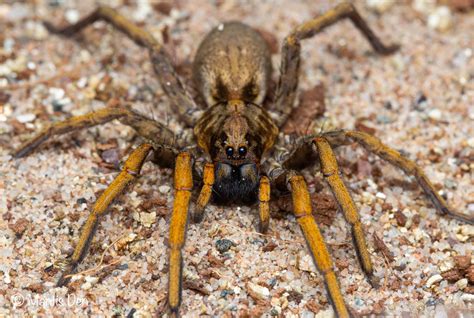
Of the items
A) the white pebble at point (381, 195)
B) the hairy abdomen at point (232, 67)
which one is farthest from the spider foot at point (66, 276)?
the white pebble at point (381, 195)

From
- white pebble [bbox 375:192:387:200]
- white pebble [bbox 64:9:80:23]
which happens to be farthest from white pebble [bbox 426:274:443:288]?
white pebble [bbox 64:9:80:23]

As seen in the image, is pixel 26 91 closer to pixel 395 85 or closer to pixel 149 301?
pixel 149 301

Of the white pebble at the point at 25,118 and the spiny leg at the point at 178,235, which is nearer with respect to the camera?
the spiny leg at the point at 178,235

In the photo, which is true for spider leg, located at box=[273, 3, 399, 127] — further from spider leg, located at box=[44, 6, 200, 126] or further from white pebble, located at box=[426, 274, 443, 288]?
white pebble, located at box=[426, 274, 443, 288]

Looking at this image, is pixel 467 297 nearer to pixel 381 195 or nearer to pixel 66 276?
pixel 381 195

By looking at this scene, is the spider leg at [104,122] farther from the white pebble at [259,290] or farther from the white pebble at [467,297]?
the white pebble at [467,297]

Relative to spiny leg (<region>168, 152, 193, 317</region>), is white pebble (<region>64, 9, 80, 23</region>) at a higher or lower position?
higher
